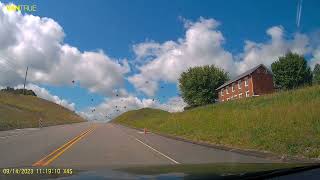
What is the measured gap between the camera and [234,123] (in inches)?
1172

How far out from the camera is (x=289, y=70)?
87.2 metres

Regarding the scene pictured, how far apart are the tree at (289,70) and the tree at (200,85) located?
827 inches

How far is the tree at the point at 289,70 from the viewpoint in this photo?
286 feet

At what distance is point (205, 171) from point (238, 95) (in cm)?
7854

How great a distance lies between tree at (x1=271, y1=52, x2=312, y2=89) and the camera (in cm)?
8731

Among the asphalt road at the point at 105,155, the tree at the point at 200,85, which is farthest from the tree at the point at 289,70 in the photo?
the asphalt road at the point at 105,155

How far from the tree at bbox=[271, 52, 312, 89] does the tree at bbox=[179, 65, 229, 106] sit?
21006 mm

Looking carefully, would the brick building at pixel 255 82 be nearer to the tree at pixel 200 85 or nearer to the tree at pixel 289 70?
the tree at pixel 289 70

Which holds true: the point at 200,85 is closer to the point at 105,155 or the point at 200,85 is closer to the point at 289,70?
the point at 289,70

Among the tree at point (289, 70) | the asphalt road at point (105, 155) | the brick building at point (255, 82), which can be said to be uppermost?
the tree at point (289, 70)

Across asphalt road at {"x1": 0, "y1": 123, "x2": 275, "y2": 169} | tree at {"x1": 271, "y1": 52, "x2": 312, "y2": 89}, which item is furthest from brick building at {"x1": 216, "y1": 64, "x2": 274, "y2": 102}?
asphalt road at {"x1": 0, "y1": 123, "x2": 275, "y2": 169}

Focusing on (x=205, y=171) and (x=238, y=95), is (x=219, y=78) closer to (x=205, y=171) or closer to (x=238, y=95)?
(x=238, y=95)

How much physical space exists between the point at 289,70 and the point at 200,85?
82.9 ft

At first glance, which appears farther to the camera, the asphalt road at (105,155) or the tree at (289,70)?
the tree at (289,70)
